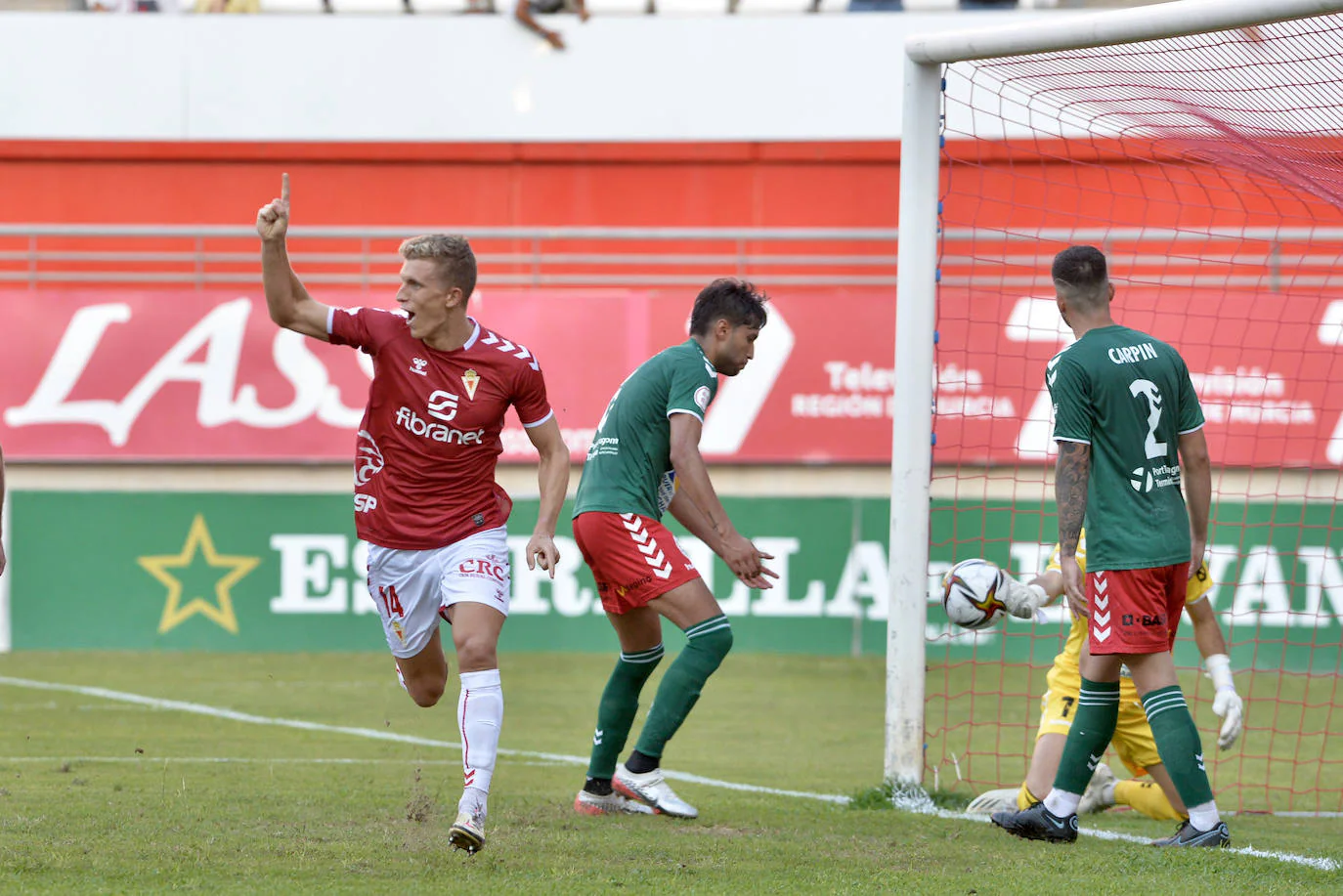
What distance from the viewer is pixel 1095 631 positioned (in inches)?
214

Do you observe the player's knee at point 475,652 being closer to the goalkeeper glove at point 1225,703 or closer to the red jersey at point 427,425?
the red jersey at point 427,425

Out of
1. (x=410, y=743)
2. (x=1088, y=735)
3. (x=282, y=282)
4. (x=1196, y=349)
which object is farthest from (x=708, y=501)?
(x=1196, y=349)

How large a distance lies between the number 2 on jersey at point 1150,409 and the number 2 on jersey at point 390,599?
2.65 meters

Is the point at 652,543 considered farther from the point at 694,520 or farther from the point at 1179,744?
the point at 1179,744

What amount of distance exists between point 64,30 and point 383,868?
15416 mm

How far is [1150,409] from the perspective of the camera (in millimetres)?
5434

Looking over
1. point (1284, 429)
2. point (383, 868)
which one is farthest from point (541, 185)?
point (383, 868)

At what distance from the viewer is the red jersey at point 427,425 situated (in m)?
5.29

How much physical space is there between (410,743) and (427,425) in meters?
3.71

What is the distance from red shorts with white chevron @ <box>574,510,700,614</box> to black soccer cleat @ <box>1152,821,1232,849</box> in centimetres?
196

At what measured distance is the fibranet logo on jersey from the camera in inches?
208

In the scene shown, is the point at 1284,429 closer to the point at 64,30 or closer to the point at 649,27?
the point at 649,27

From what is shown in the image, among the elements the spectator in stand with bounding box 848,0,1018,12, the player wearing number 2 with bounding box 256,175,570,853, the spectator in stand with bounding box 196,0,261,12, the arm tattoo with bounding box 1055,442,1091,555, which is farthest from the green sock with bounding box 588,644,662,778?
the spectator in stand with bounding box 196,0,261,12

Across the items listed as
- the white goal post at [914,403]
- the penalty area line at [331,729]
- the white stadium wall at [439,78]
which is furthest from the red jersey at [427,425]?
the white stadium wall at [439,78]
